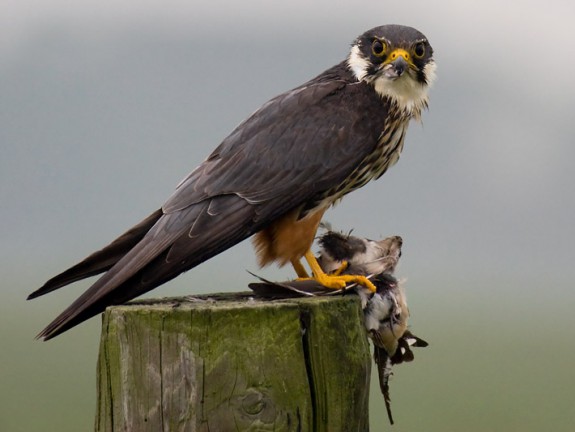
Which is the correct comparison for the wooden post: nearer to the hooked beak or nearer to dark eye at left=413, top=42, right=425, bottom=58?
the hooked beak

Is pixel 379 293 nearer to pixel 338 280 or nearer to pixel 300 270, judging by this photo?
pixel 338 280

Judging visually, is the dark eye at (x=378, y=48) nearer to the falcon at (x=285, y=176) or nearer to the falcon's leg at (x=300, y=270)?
the falcon at (x=285, y=176)

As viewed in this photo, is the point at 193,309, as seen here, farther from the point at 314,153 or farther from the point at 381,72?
the point at 381,72

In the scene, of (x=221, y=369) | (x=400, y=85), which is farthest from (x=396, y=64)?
(x=221, y=369)

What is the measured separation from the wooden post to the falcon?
57 centimetres

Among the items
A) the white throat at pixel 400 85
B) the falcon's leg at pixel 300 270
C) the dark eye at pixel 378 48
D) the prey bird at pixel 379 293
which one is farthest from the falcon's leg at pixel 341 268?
the dark eye at pixel 378 48

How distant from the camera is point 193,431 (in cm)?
297

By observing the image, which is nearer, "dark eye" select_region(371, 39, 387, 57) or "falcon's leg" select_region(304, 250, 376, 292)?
"falcon's leg" select_region(304, 250, 376, 292)

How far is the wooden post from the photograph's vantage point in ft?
9.77

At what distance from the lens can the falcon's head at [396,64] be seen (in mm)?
4570

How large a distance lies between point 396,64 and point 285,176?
93cm

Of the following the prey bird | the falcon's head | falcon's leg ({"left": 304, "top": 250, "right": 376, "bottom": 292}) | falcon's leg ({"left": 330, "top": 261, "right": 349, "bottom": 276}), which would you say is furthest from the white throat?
falcon's leg ({"left": 304, "top": 250, "right": 376, "bottom": 292})

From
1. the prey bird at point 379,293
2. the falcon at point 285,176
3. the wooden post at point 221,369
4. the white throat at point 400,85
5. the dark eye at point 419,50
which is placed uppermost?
the dark eye at point 419,50

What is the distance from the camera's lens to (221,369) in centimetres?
298
